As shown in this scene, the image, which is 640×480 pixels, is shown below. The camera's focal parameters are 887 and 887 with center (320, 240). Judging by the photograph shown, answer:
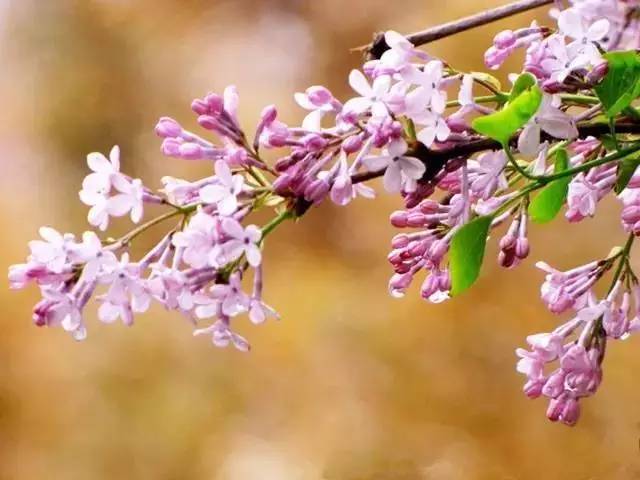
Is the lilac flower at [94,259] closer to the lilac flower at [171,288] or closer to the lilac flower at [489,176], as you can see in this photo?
the lilac flower at [171,288]

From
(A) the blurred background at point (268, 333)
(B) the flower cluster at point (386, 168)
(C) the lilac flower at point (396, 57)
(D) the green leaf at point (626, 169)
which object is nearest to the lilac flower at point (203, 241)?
(B) the flower cluster at point (386, 168)

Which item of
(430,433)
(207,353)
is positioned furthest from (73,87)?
(430,433)

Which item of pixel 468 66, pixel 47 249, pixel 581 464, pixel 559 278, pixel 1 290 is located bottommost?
pixel 581 464

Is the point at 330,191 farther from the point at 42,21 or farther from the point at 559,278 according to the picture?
the point at 42,21

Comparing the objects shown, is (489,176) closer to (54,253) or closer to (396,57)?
(396,57)

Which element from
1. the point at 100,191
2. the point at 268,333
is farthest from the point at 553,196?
the point at 268,333
